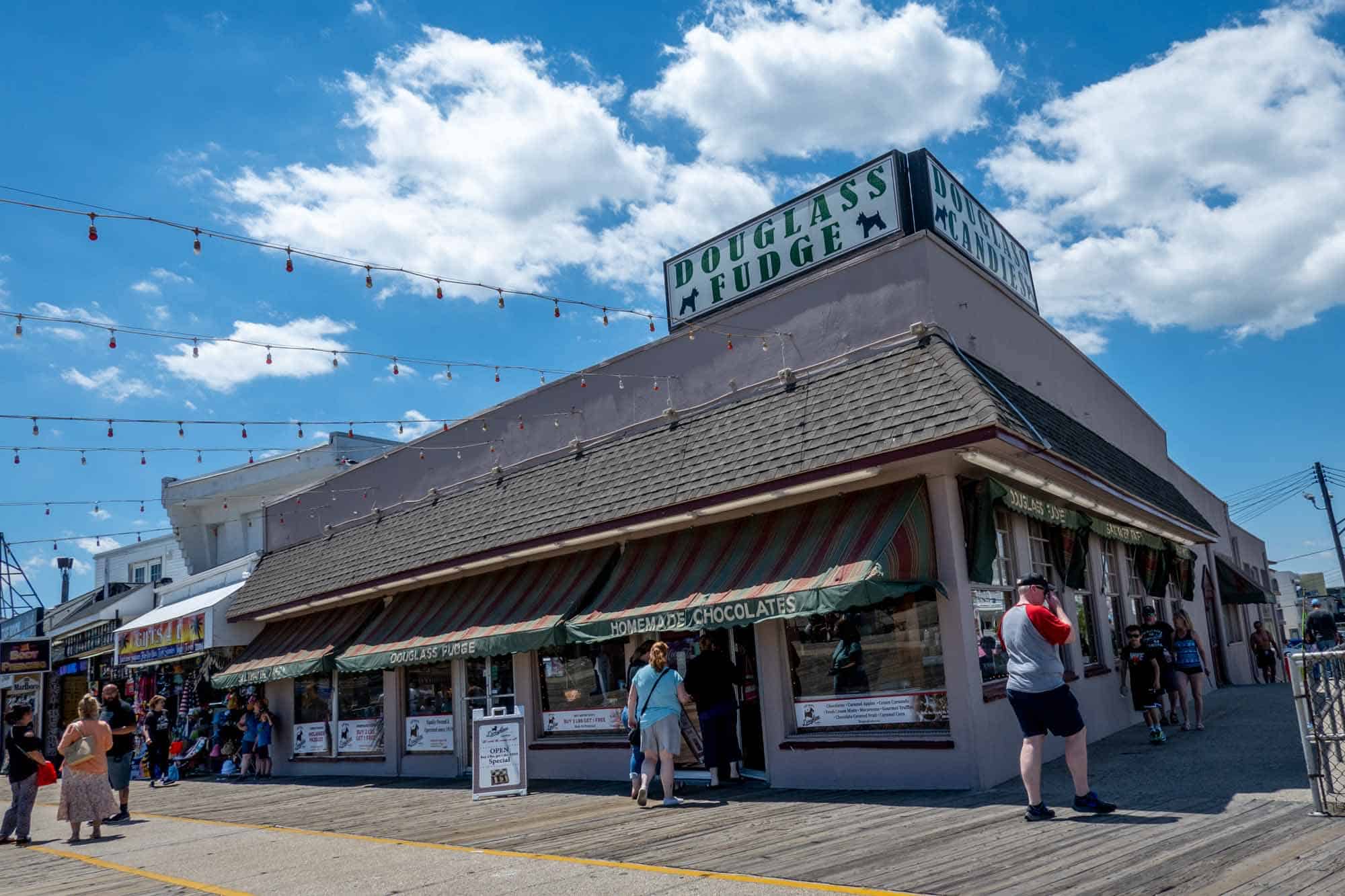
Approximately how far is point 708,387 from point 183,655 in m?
15.0

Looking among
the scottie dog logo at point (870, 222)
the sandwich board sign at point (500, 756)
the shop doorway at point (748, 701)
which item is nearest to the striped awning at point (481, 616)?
the sandwich board sign at point (500, 756)

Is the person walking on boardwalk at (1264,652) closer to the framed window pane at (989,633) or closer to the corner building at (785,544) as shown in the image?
the corner building at (785,544)

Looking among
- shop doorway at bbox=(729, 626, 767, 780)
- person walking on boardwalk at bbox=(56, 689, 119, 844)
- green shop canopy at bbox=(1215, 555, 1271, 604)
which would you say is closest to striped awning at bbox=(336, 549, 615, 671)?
shop doorway at bbox=(729, 626, 767, 780)

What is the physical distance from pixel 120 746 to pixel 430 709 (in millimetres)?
4711

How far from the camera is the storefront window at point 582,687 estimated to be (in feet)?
45.7

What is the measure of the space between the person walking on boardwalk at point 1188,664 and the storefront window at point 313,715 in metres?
14.4

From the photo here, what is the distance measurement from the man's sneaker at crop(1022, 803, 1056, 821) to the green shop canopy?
20989 millimetres

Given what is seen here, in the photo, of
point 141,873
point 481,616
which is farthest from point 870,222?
point 141,873

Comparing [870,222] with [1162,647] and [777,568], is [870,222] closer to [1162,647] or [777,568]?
[777,568]

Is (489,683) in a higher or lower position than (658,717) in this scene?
higher

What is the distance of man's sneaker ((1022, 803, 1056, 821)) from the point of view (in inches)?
303

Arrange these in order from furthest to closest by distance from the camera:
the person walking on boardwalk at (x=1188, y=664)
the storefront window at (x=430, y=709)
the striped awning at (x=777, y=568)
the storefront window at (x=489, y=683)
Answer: the storefront window at (x=430, y=709)
the storefront window at (x=489, y=683)
the person walking on boardwalk at (x=1188, y=664)
the striped awning at (x=777, y=568)

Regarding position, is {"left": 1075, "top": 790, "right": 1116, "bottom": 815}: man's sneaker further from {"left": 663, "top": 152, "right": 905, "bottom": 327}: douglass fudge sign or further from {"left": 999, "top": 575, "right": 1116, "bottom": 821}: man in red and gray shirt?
{"left": 663, "top": 152, "right": 905, "bottom": 327}: douglass fudge sign

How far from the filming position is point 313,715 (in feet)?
65.7
